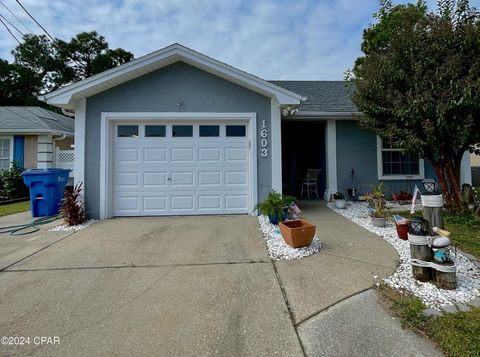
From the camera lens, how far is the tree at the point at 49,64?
80.6 feet

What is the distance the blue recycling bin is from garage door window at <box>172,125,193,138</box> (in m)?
3.36

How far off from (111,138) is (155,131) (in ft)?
3.48

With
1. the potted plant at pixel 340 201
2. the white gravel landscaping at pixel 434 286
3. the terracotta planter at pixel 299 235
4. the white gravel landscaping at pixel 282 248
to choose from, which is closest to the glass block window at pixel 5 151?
the white gravel landscaping at pixel 282 248

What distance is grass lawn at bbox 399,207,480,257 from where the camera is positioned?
12.7 ft

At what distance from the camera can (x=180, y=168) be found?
20.9 ft

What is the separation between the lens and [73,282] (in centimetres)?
299

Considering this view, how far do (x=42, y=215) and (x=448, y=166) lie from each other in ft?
33.3

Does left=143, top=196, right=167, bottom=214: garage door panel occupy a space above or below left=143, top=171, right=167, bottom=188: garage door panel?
below

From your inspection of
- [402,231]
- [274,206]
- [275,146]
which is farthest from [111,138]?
[402,231]

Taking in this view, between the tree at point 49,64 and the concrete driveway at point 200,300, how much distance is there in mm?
28225

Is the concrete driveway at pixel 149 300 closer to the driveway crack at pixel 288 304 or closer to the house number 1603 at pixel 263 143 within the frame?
the driveway crack at pixel 288 304

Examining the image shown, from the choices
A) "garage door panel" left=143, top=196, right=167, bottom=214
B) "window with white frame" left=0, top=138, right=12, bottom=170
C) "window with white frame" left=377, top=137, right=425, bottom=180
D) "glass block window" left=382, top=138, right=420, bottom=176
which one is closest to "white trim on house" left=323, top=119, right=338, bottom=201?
"window with white frame" left=377, top=137, right=425, bottom=180

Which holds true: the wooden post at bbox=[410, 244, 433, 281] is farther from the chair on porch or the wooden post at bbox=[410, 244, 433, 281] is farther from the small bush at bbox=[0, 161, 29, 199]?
the small bush at bbox=[0, 161, 29, 199]

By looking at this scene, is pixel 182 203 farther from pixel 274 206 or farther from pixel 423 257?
pixel 423 257
